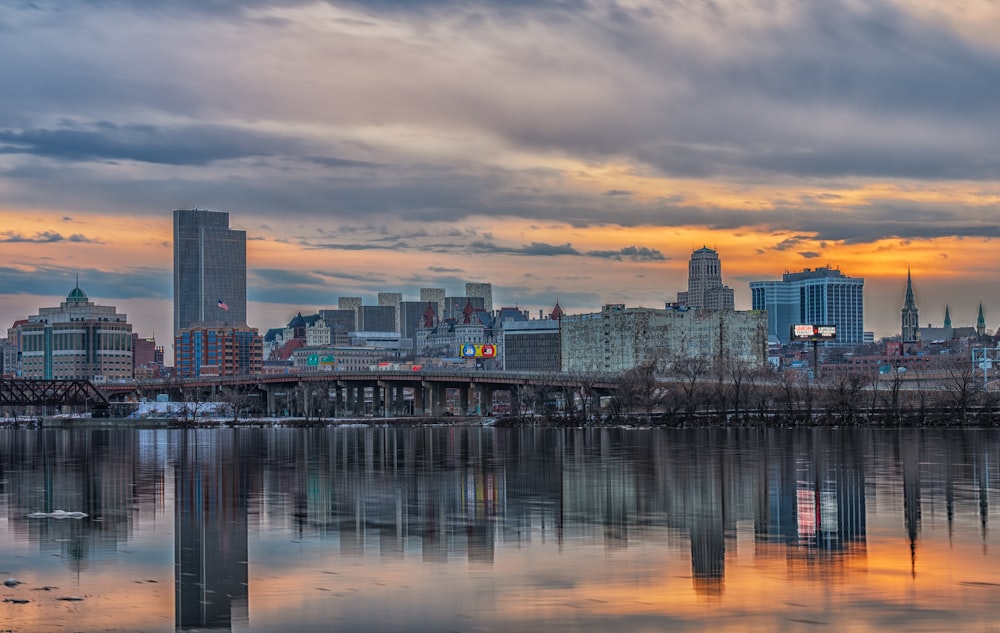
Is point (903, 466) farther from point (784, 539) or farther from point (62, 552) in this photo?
Answer: point (62, 552)

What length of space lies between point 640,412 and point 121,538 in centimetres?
14743

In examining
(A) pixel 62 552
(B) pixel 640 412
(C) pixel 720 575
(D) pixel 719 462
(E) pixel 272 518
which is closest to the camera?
(C) pixel 720 575

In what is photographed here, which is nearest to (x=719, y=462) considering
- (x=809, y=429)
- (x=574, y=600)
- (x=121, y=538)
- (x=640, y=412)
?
(x=121, y=538)

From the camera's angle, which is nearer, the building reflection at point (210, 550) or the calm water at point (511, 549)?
the calm water at point (511, 549)

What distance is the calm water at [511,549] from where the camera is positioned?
2873cm

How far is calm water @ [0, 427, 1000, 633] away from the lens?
2873cm

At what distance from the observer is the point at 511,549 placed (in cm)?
3847

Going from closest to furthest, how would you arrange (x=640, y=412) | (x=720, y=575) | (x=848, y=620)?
(x=848, y=620) → (x=720, y=575) → (x=640, y=412)

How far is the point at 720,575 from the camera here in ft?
109

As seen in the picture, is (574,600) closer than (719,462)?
Yes

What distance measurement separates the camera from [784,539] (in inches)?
1572

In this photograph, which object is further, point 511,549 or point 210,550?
point 210,550

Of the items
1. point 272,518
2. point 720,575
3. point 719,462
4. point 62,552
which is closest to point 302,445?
point 719,462

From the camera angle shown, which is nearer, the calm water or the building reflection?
the calm water
